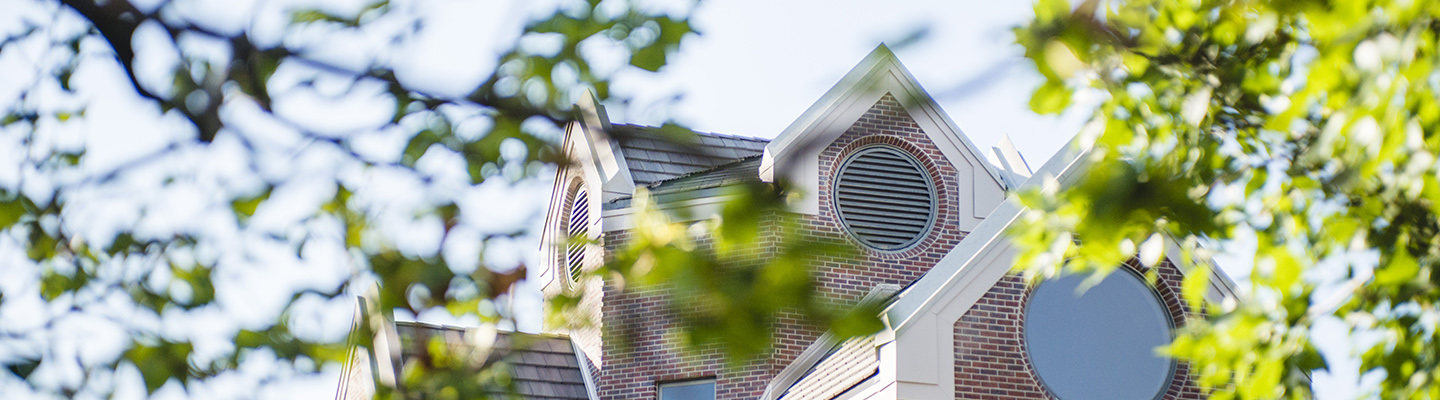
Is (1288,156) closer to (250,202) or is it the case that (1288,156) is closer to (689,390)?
(250,202)

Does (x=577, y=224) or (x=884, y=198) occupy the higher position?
(x=884, y=198)

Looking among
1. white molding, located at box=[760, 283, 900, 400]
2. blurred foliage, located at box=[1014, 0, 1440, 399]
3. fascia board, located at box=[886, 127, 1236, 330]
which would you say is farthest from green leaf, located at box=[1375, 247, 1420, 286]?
white molding, located at box=[760, 283, 900, 400]

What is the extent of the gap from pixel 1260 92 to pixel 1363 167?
1.48 m

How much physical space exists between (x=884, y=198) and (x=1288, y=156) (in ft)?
30.2

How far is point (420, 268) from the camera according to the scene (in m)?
3.11

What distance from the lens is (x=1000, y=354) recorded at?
11.3 meters

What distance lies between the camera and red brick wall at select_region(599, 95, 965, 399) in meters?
14.2

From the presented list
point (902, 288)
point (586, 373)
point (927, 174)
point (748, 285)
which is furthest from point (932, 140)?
point (748, 285)

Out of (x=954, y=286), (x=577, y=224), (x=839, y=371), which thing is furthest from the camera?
(x=577, y=224)

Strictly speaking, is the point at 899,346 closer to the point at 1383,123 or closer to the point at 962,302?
the point at 962,302

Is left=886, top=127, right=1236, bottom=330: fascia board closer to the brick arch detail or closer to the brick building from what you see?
the brick building

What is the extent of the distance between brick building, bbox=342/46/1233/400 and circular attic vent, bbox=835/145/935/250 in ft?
0.06

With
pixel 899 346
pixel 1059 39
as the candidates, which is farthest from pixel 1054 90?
pixel 899 346

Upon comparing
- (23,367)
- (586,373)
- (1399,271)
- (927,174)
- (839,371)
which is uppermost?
(927,174)
